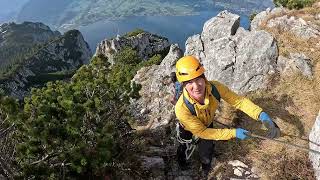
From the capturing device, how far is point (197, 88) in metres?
8.91

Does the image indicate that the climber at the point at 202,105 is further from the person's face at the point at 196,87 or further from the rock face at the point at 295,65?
the rock face at the point at 295,65

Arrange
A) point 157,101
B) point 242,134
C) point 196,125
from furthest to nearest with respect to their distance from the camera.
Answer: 1. point 157,101
2. point 196,125
3. point 242,134

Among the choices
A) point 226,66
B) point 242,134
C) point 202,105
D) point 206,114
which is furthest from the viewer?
point 226,66

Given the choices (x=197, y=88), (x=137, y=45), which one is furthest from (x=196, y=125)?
(x=137, y=45)

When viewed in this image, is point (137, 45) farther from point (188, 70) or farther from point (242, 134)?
point (242, 134)

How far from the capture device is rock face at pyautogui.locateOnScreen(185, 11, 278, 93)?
1536cm

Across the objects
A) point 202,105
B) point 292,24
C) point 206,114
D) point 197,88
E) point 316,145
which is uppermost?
point 197,88

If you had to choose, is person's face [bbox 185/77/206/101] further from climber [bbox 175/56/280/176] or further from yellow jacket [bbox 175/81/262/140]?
yellow jacket [bbox 175/81/262/140]

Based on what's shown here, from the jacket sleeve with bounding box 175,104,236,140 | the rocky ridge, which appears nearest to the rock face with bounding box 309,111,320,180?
the rocky ridge

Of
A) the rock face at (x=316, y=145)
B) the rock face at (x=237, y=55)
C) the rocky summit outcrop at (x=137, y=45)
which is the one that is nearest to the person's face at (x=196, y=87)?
the rock face at (x=316, y=145)

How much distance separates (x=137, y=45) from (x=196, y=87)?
277 feet

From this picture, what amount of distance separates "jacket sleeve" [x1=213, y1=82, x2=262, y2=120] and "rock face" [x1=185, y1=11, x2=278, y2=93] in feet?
16.8

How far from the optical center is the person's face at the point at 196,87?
8883 millimetres

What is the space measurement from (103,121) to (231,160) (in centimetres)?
363
